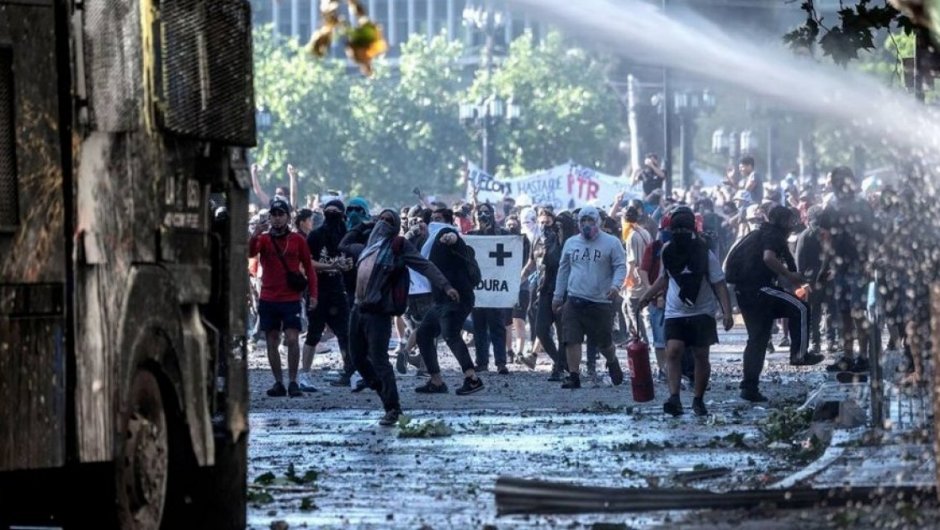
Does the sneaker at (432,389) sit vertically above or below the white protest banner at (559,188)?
below

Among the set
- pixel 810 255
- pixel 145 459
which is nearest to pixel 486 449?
pixel 145 459

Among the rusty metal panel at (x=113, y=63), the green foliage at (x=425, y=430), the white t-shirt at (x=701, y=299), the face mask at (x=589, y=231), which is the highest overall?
the rusty metal panel at (x=113, y=63)

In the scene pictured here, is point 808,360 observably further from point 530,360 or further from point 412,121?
point 412,121

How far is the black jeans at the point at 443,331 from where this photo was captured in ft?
72.6

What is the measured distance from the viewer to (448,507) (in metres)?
12.4

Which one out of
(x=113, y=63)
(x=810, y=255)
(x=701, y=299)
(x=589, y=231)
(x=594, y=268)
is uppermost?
(x=113, y=63)

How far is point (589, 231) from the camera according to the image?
22.5 meters

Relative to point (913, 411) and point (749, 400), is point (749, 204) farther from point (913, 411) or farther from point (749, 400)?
point (913, 411)

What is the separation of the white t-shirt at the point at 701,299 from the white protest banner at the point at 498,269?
6.08 m

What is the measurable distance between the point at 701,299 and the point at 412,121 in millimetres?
73158

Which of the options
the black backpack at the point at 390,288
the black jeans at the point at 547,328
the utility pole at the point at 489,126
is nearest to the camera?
the black backpack at the point at 390,288

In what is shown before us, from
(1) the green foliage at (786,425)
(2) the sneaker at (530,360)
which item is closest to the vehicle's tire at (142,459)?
(1) the green foliage at (786,425)

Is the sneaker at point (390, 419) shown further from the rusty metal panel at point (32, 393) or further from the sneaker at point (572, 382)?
the rusty metal panel at point (32, 393)

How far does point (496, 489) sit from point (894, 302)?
919 cm
